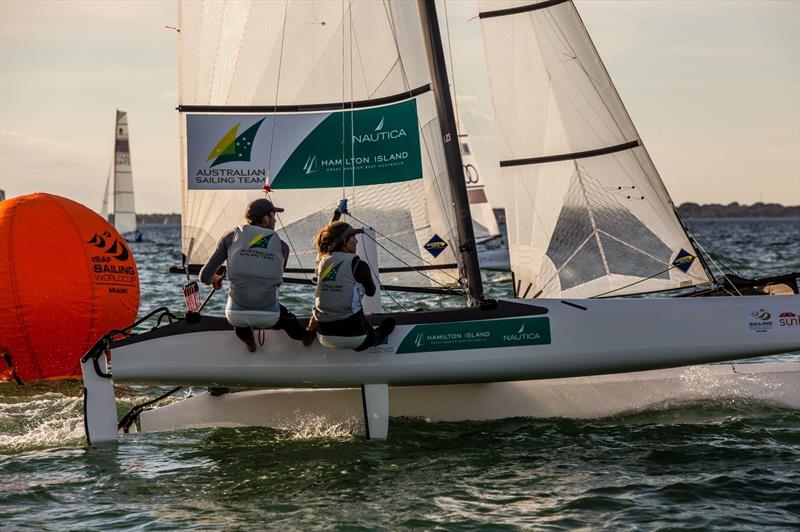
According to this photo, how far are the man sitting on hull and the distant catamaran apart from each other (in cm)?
4514

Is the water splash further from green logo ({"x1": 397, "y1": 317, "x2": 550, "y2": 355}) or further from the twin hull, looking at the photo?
green logo ({"x1": 397, "y1": 317, "x2": 550, "y2": 355})

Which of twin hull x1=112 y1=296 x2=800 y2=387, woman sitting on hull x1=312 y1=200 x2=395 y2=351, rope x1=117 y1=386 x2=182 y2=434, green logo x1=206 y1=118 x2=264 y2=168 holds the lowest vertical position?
rope x1=117 y1=386 x2=182 y2=434

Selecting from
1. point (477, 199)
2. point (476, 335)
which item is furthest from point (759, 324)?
point (477, 199)

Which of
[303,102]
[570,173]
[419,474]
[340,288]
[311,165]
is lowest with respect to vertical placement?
[419,474]

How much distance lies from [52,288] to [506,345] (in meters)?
3.79

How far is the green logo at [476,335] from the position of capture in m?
7.88

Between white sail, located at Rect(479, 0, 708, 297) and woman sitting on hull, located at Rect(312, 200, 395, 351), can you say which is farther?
white sail, located at Rect(479, 0, 708, 297)

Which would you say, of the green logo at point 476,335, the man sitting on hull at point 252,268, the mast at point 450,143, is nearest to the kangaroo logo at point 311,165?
the mast at point 450,143

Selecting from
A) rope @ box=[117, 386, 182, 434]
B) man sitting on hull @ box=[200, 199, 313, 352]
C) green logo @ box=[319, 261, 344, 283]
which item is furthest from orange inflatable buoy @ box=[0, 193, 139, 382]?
green logo @ box=[319, 261, 344, 283]

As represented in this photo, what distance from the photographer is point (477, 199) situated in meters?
28.8

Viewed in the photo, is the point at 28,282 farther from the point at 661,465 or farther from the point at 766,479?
the point at 766,479

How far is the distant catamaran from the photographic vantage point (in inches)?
2010

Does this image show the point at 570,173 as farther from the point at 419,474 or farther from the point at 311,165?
the point at 419,474

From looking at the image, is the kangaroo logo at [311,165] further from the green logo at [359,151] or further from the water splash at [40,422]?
the water splash at [40,422]
